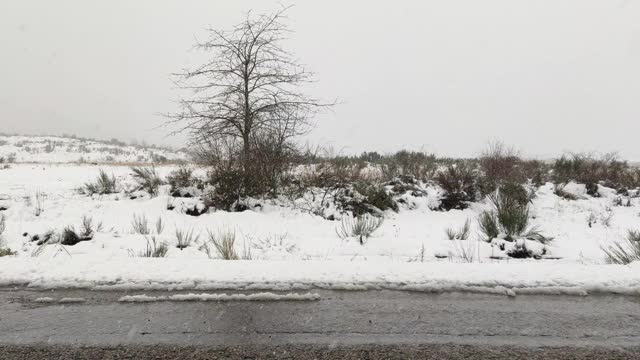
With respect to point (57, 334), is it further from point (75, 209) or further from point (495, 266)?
point (75, 209)

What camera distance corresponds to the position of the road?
2578mm

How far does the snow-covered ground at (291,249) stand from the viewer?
3.74m

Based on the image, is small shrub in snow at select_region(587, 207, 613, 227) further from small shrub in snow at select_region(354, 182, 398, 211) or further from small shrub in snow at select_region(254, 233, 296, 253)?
small shrub in snow at select_region(254, 233, 296, 253)

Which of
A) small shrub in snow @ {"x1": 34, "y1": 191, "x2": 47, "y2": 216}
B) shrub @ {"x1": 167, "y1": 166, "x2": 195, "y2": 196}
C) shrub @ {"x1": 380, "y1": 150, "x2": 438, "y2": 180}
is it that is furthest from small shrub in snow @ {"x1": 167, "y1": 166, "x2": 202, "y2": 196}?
shrub @ {"x1": 380, "y1": 150, "x2": 438, "y2": 180}

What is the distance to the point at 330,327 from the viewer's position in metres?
2.89

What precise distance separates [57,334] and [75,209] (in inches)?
304

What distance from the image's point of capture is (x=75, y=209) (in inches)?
373

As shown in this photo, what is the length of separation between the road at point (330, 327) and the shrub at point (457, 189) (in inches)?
285

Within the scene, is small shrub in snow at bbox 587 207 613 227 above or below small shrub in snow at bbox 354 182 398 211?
below

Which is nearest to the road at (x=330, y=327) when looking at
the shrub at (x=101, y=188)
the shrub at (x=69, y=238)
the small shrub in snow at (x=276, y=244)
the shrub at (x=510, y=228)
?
the small shrub in snow at (x=276, y=244)

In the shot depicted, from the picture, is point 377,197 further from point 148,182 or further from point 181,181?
point 148,182

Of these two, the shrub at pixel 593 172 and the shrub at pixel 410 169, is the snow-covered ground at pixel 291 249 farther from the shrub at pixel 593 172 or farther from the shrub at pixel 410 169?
the shrub at pixel 410 169

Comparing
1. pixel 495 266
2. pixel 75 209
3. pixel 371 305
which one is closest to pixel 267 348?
pixel 371 305

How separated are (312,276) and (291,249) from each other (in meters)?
2.95
